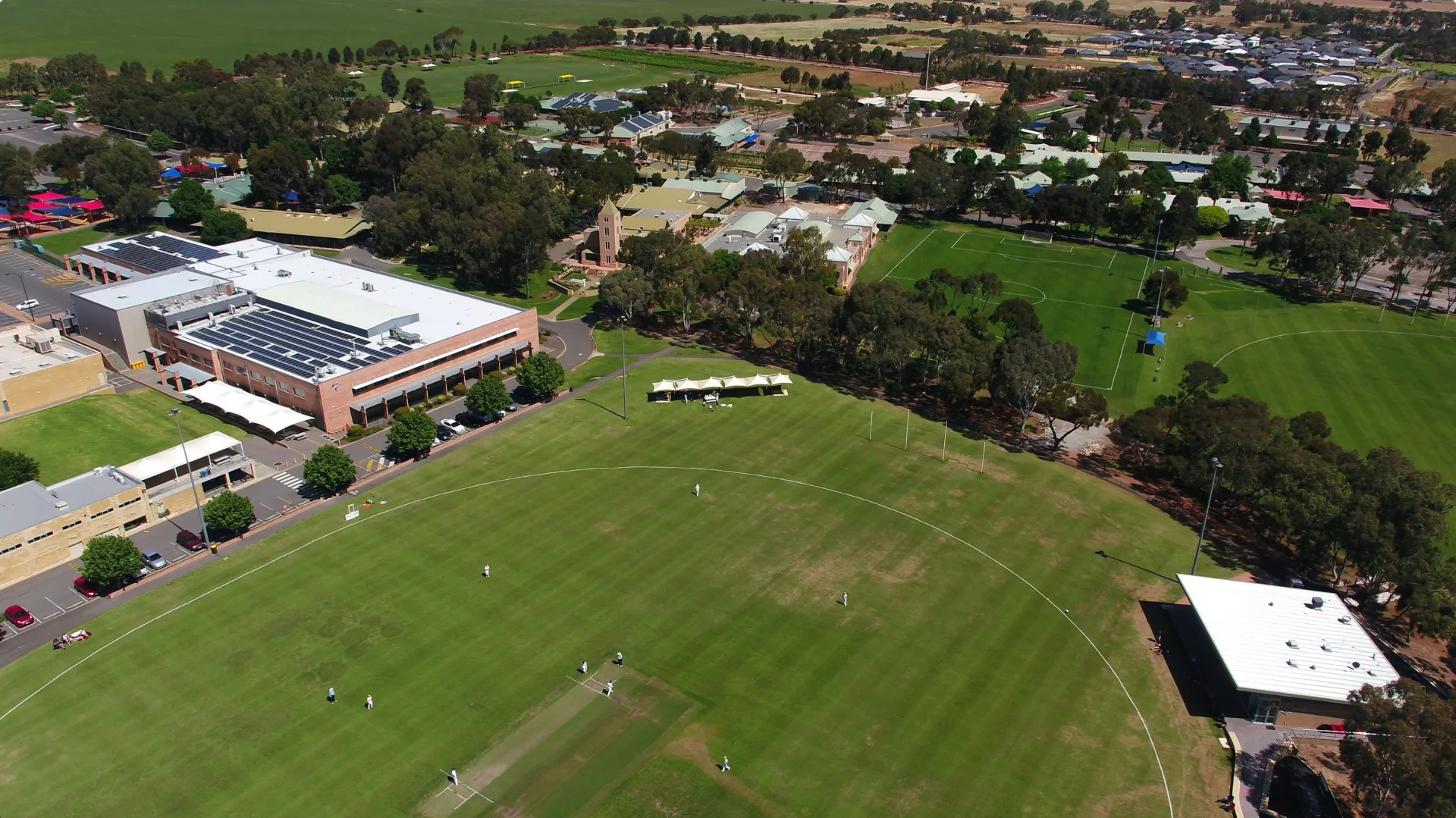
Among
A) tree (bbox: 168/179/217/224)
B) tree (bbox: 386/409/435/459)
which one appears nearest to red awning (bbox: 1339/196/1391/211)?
tree (bbox: 386/409/435/459)

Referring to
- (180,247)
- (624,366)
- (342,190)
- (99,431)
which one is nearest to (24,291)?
(180,247)

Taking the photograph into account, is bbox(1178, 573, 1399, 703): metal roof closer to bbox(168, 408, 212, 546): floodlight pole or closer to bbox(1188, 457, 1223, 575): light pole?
bbox(1188, 457, 1223, 575): light pole

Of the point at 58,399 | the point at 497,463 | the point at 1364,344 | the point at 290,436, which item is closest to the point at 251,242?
the point at 58,399

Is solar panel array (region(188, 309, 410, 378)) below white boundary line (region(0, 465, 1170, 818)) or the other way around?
the other way around

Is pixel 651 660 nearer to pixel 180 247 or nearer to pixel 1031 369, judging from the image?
pixel 1031 369

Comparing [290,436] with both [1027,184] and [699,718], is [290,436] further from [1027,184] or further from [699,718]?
[1027,184]
